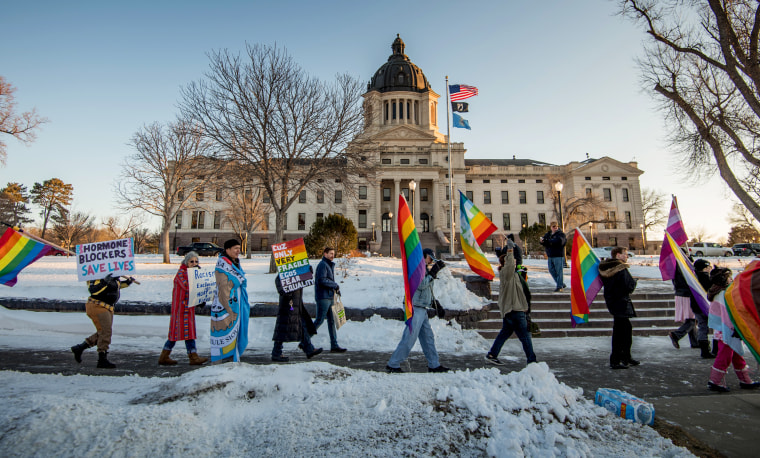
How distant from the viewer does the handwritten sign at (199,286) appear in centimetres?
587

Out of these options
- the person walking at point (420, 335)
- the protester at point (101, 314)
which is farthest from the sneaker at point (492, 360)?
the protester at point (101, 314)

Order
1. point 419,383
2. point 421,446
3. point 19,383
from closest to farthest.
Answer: point 421,446 < point 419,383 < point 19,383

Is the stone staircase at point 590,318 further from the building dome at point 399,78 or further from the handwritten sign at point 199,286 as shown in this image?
the building dome at point 399,78

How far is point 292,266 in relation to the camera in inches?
253

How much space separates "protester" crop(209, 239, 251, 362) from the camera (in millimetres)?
4957

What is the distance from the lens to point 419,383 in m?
3.81

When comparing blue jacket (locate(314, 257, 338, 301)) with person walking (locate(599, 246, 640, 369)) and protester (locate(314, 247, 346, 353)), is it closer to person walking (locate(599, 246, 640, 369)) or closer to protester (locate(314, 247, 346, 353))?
protester (locate(314, 247, 346, 353))

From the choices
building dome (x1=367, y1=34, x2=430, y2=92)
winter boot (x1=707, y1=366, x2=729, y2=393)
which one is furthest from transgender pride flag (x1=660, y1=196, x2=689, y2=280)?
building dome (x1=367, y1=34, x2=430, y2=92)

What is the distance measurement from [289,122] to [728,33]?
53.4 ft

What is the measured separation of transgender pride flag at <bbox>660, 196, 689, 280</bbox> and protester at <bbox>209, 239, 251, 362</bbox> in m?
7.84

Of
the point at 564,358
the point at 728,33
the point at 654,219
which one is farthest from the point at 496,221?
the point at 564,358

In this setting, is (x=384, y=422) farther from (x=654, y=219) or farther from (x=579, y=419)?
(x=654, y=219)

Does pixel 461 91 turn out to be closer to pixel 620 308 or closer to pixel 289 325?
pixel 620 308

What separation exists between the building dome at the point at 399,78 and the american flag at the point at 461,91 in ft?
126
